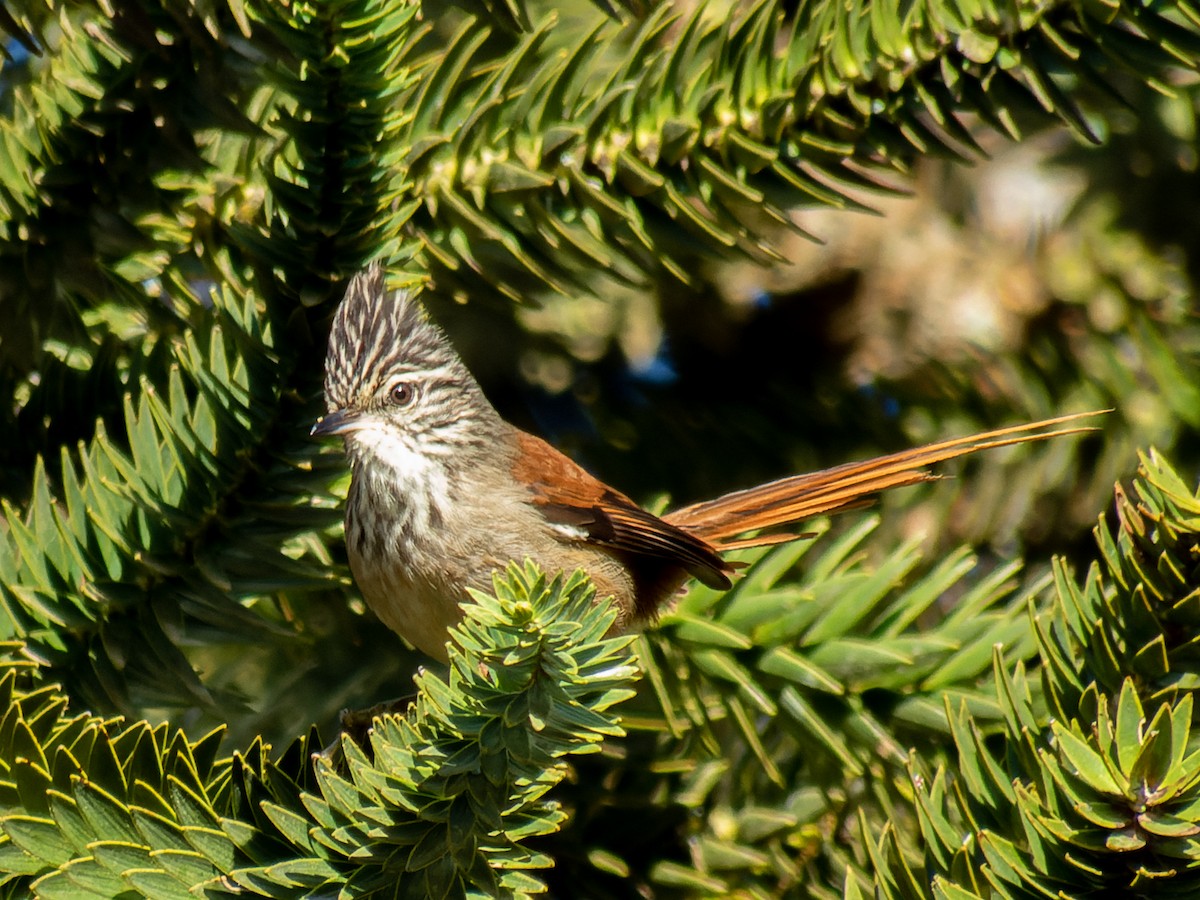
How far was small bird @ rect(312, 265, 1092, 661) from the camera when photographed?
288 centimetres

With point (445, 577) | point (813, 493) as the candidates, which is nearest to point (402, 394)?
point (445, 577)

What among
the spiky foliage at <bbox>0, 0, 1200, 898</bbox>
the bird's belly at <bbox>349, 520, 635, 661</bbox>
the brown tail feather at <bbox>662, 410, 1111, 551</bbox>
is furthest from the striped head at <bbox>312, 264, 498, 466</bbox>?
the brown tail feather at <bbox>662, 410, 1111, 551</bbox>

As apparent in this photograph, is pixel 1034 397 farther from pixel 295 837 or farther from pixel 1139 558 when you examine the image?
pixel 295 837

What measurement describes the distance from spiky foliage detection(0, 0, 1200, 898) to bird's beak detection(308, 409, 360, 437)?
69 millimetres

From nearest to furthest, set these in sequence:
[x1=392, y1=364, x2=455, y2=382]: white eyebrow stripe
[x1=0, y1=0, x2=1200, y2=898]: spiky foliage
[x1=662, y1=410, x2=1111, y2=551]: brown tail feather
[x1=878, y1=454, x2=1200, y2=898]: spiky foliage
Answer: [x1=878, y1=454, x2=1200, y2=898]: spiky foliage
[x1=0, y1=0, x2=1200, y2=898]: spiky foliage
[x1=662, y1=410, x2=1111, y2=551]: brown tail feather
[x1=392, y1=364, x2=455, y2=382]: white eyebrow stripe

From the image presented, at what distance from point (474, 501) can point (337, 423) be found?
2.36 feet

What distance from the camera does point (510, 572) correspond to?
5.28ft

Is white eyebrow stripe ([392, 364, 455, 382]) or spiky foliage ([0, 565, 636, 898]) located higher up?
white eyebrow stripe ([392, 364, 455, 382])

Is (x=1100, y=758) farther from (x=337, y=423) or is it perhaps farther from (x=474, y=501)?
(x=474, y=501)

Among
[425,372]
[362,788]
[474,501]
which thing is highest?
[425,372]

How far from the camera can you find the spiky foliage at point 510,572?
167cm

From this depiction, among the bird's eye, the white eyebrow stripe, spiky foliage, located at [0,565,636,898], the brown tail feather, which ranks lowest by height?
spiky foliage, located at [0,565,636,898]

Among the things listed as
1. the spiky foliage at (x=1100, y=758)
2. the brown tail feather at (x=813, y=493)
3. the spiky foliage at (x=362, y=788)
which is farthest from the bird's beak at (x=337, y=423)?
the spiky foliage at (x=1100, y=758)

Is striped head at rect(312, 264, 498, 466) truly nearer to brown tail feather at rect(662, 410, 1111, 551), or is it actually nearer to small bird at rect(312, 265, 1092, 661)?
small bird at rect(312, 265, 1092, 661)
